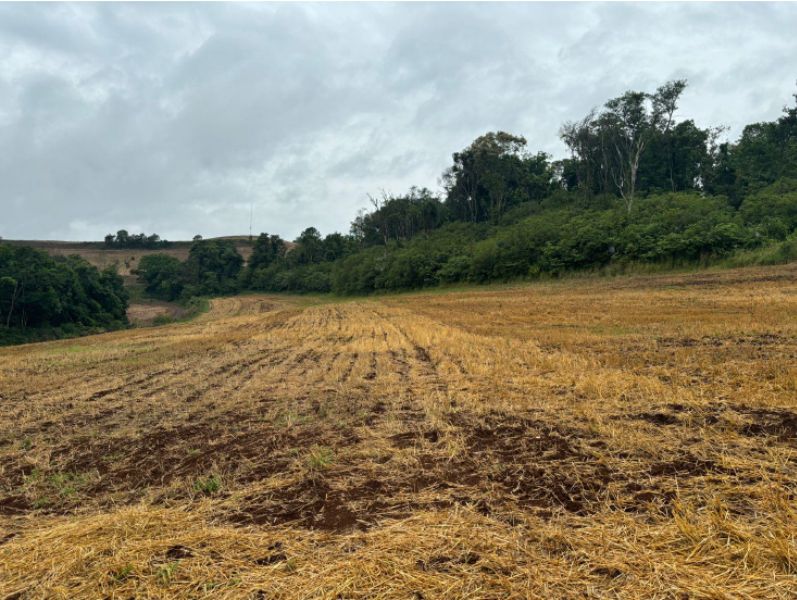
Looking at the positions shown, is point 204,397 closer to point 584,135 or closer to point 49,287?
point 49,287

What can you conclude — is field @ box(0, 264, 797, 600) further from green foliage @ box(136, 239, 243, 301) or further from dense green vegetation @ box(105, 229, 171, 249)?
dense green vegetation @ box(105, 229, 171, 249)

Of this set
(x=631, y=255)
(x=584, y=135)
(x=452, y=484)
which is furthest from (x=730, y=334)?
(x=584, y=135)

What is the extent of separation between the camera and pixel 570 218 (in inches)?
1932

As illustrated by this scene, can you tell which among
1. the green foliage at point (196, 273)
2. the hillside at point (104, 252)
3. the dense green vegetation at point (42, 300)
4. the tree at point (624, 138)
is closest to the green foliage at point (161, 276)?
the green foliage at point (196, 273)

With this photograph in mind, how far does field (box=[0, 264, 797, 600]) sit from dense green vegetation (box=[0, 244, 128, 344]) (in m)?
41.3

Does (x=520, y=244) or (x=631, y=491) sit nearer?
(x=631, y=491)

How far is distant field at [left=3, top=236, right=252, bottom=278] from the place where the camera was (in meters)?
107

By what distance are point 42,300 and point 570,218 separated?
5419 cm

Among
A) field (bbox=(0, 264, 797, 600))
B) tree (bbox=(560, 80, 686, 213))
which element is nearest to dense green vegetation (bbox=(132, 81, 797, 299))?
tree (bbox=(560, 80, 686, 213))

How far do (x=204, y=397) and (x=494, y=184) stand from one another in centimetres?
6812

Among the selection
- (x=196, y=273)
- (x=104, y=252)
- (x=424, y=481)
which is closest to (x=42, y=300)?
(x=196, y=273)

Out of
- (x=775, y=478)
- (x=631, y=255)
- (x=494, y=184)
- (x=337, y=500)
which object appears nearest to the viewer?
(x=775, y=478)

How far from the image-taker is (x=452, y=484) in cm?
411

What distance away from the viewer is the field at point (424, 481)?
2.84 m
